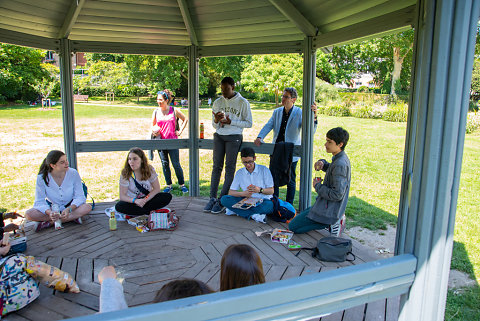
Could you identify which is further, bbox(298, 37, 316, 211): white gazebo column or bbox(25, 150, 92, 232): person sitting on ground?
bbox(298, 37, 316, 211): white gazebo column

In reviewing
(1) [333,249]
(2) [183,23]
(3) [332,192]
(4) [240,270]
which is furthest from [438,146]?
(2) [183,23]

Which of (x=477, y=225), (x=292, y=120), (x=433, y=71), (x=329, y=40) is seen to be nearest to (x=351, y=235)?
(x=292, y=120)

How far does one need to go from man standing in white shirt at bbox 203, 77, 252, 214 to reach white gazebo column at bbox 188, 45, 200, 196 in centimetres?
70

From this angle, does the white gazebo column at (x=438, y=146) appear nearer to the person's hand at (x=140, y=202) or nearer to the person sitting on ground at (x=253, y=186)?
the person sitting on ground at (x=253, y=186)

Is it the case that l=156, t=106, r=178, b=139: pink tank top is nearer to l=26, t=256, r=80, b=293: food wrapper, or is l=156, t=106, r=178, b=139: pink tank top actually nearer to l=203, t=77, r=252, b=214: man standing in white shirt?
l=203, t=77, r=252, b=214: man standing in white shirt

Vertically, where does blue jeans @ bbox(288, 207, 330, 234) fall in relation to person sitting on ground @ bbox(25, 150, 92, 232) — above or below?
below

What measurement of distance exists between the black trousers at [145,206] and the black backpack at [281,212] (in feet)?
4.52

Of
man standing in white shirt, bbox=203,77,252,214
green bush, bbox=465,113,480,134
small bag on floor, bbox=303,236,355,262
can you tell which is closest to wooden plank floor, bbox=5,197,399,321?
small bag on floor, bbox=303,236,355,262

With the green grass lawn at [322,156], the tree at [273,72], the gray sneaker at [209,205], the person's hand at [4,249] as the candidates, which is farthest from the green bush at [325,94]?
the person's hand at [4,249]

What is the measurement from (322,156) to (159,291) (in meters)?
8.87

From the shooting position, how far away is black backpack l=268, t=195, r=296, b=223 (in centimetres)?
476

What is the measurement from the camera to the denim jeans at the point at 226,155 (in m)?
5.24

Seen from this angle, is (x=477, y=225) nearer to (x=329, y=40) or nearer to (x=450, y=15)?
(x=329, y=40)

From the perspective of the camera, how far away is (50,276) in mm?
3004
